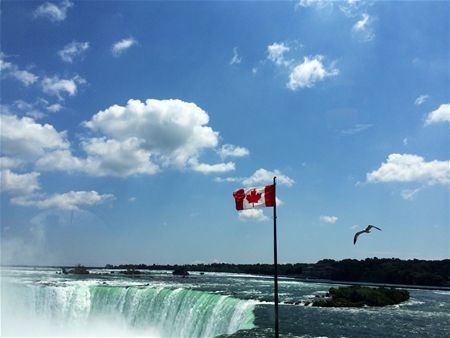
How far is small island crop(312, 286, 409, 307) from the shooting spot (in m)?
40.9

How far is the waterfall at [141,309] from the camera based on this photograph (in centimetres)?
2948

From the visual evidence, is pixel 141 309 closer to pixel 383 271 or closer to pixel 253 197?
pixel 253 197

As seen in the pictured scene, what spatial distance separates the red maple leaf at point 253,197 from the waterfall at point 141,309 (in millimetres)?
14874

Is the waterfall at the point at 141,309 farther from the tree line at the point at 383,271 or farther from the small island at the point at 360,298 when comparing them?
the tree line at the point at 383,271

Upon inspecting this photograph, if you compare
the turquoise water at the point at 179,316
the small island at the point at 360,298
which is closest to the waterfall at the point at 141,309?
the turquoise water at the point at 179,316

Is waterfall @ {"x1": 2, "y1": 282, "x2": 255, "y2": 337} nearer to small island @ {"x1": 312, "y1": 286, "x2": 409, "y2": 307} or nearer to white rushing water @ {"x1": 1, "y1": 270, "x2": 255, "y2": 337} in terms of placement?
white rushing water @ {"x1": 1, "y1": 270, "x2": 255, "y2": 337}

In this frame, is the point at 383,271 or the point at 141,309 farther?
the point at 383,271

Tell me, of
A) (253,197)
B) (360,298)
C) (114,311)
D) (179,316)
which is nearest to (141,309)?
(114,311)

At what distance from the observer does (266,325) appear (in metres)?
26.6

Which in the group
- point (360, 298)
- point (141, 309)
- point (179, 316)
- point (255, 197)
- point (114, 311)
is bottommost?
point (114, 311)

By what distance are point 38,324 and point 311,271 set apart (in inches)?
3367

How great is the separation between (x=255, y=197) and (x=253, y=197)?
67 millimetres

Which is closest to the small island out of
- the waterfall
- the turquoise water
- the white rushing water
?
the turquoise water

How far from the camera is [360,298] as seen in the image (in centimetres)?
4394
